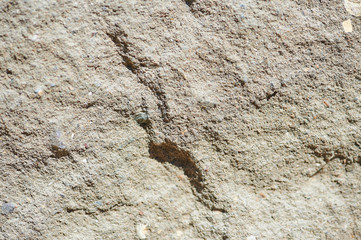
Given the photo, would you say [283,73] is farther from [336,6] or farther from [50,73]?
[50,73]

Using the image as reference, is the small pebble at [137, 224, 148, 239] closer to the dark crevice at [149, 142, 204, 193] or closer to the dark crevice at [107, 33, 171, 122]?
the dark crevice at [149, 142, 204, 193]

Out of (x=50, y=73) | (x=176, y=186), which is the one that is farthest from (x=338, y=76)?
(x=50, y=73)

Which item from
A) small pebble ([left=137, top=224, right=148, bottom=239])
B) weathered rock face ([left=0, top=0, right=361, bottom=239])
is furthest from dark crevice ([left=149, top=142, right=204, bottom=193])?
small pebble ([left=137, top=224, right=148, bottom=239])

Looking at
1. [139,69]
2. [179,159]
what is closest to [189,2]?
[139,69]

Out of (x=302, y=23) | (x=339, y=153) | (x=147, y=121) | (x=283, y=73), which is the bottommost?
(x=147, y=121)

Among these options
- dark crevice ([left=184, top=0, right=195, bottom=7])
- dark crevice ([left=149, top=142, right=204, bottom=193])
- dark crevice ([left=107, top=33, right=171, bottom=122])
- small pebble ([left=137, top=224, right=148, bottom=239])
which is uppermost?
dark crevice ([left=184, top=0, right=195, bottom=7])

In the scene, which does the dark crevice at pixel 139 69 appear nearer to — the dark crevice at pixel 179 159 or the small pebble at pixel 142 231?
the dark crevice at pixel 179 159

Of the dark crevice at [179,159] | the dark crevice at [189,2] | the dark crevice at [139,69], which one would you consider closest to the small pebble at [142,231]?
the dark crevice at [179,159]
